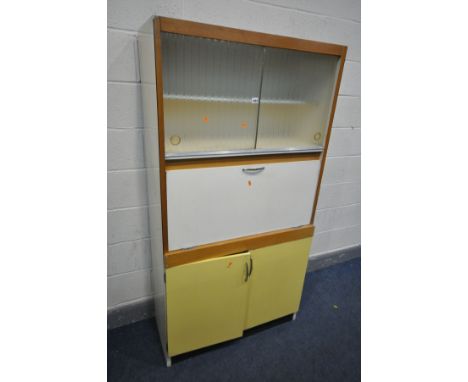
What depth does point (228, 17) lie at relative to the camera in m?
1.30

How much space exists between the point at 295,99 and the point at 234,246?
84cm

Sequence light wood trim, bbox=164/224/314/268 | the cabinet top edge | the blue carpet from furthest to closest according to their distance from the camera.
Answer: the blue carpet → light wood trim, bbox=164/224/314/268 → the cabinet top edge

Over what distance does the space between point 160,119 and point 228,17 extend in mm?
692

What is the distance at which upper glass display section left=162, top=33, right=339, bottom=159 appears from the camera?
1184 millimetres

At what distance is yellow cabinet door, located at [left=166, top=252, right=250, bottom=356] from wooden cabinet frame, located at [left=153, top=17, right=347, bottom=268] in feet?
0.17

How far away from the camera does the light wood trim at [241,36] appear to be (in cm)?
90

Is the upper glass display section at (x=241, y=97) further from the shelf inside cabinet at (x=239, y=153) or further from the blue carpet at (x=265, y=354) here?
the blue carpet at (x=265, y=354)

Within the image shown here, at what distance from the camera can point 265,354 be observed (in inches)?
62.9

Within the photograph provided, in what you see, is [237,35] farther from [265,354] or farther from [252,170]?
[265,354]

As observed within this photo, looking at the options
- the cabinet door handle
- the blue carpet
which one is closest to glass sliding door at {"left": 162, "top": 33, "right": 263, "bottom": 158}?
the cabinet door handle

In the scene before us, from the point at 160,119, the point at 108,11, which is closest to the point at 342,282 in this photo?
the point at 160,119

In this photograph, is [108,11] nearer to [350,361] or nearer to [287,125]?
[287,125]

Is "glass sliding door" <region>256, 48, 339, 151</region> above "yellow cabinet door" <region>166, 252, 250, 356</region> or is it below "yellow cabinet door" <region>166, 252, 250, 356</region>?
above

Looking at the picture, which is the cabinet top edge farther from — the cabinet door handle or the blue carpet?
the blue carpet
